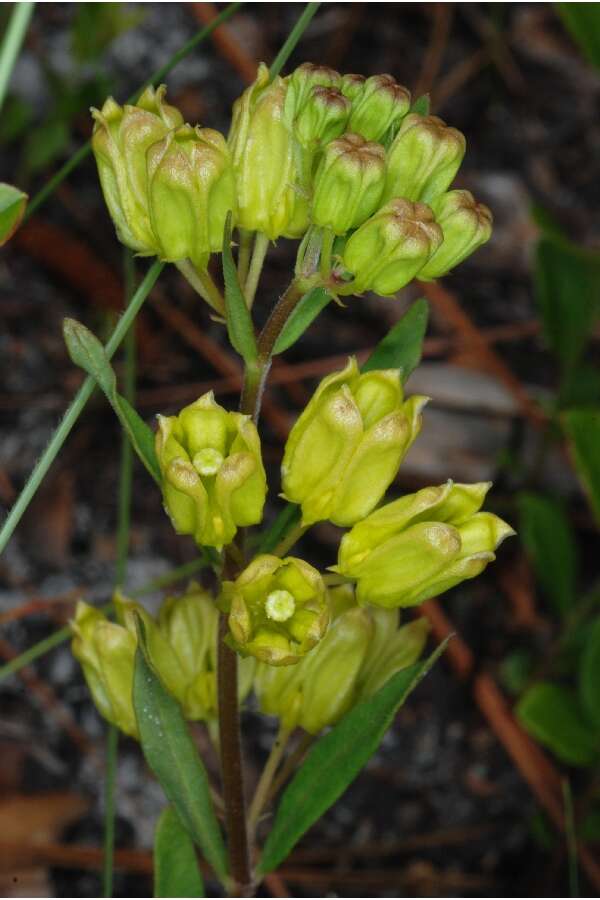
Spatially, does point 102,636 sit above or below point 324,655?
below

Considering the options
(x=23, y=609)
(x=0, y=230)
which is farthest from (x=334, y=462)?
(x=23, y=609)

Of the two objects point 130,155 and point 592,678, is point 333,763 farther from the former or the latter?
point 592,678

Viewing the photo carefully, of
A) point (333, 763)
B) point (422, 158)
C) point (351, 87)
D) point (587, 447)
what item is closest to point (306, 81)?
point (351, 87)

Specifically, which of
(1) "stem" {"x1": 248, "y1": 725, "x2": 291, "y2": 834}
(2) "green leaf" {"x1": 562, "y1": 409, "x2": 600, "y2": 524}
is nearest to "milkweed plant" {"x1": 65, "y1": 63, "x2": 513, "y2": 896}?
(1) "stem" {"x1": 248, "y1": 725, "x2": 291, "y2": 834}

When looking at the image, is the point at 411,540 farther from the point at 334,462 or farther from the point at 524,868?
the point at 524,868

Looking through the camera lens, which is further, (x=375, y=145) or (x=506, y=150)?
(x=506, y=150)

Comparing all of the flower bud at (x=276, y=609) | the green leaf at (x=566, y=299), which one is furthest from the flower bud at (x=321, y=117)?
the green leaf at (x=566, y=299)
